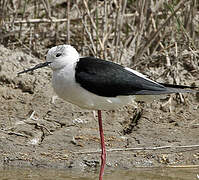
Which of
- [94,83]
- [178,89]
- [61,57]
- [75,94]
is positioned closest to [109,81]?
[94,83]

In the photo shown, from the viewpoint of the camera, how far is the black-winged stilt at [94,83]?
4.31 m

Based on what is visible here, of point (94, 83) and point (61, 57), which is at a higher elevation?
point (61, 57)

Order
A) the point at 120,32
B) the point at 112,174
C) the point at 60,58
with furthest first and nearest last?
the point at 120,32 < the point at 112,174 < the point at 60,58

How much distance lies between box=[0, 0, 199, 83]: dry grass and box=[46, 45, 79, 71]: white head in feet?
4.27

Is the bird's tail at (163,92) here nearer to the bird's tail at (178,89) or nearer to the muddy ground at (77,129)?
the bird's tail at (178,89)

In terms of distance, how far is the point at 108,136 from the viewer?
5.28 meters

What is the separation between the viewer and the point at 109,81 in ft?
14.4

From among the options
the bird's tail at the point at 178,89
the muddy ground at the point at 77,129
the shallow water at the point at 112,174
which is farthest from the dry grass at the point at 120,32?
the shallow water at the point at 112,174

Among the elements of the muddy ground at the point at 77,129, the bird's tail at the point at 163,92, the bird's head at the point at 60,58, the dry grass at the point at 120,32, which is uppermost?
the bird's head at the point at 60,58

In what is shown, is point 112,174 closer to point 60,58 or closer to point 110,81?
point 110,81

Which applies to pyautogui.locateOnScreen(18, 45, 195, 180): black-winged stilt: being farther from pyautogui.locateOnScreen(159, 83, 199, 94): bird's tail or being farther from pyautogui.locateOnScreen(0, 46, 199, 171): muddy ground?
pyautogui.locateOnScreen(0, 46, 199, 171): muddy ground

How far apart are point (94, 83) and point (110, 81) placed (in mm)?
128

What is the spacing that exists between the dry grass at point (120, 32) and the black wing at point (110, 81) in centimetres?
136

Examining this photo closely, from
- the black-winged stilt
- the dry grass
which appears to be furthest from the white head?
the dry grass
